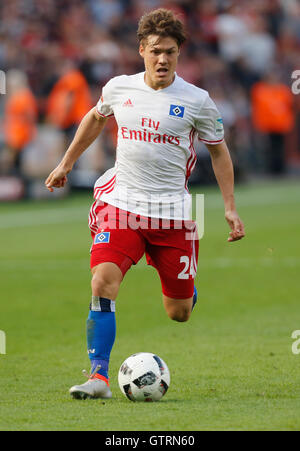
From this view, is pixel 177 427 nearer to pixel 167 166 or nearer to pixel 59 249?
pixel 167 166

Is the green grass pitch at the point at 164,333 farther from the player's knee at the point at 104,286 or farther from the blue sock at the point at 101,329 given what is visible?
the player's knee at the point at 104,286

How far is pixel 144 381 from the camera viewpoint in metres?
6.14

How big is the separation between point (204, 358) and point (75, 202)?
12750 millimetres

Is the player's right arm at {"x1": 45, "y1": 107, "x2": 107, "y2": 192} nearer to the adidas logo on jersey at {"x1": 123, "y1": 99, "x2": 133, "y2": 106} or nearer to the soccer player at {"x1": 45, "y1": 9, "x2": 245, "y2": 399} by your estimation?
the soccer player at {"x1": 45, "y1": 9, "x2": 245, "y2": 399}

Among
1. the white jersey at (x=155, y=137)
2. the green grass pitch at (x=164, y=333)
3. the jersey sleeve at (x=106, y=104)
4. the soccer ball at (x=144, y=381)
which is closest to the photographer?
the green grass pitch at (x=164, y=333)

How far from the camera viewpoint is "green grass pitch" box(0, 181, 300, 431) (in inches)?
221

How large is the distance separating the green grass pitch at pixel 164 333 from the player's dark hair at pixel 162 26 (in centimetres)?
237

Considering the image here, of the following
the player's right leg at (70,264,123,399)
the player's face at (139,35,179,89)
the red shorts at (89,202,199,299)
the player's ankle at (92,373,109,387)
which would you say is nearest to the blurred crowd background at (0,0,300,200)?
the red shorts at (89,202,199,299)

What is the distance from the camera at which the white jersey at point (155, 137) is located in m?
6.77

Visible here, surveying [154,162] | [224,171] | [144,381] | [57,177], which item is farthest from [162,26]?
[144,381]

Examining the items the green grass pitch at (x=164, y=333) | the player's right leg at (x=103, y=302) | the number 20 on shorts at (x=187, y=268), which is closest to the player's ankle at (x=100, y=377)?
the player's right leg at (x=103, y=302)

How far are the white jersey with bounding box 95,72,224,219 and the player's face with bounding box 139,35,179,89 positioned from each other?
0.51ft

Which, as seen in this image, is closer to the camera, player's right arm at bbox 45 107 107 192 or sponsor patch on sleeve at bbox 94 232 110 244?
sponsor patch on sleeve at bbox 94 232 110 244

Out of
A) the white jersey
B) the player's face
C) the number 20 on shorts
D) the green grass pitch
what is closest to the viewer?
the green grass pitch
